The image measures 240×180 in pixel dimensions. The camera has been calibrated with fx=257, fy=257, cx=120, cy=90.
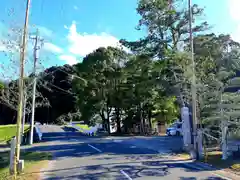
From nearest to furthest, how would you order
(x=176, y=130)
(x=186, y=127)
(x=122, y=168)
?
1. (x=122, y=168)
2. (x=186, y=127)
3. (x=176, y=130)

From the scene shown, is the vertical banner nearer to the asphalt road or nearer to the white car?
the asphalt road

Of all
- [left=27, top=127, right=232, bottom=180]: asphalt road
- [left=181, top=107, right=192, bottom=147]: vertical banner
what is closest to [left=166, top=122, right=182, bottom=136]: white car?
[left=181, top=107, right=192, bottom=147]: vertical banner

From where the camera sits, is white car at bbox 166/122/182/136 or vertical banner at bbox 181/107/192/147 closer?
vertical banner at bbox 181/107/192/147

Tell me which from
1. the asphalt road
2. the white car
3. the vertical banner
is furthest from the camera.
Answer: the white car

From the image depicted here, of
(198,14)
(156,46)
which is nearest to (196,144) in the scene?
(156,46)

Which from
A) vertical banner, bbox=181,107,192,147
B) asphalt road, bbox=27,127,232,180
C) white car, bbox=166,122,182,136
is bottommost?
asphalt road, bbox=27,127,232,180

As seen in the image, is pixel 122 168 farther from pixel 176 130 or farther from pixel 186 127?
pixel 176 130

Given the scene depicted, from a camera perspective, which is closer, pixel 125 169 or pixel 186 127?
pixel 125 169

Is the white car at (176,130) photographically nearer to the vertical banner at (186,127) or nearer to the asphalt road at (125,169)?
the vertical banner at (186,127)

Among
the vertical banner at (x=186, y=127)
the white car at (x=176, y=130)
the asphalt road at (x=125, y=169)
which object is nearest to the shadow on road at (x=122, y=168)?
the asphalt road at (x=125, y=169)

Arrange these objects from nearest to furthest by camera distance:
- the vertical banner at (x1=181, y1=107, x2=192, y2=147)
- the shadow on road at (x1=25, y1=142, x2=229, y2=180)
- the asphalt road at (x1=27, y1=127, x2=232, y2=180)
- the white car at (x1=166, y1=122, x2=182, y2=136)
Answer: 1. the asphalt road at (x1=27, y1=127, x2=232, y2=180)
2. the shadow on road at (x1=25, y1=142, x2=229, y2=180)
3. the vertical banner at (x1=181, y1=107, x2=192, y2=147)
4. the white car at (x1=166, y1=122, x2=182, y2=136)

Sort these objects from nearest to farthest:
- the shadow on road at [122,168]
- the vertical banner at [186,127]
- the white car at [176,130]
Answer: the shadow on road at [122,168] → the vertical banner at [186,127] → the white car at [176,130]

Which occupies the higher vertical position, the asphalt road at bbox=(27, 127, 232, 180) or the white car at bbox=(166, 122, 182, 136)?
the white car at bbox=(166, 122, 182, 136)

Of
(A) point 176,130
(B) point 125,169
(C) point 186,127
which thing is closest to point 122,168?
(B) point 125,169
